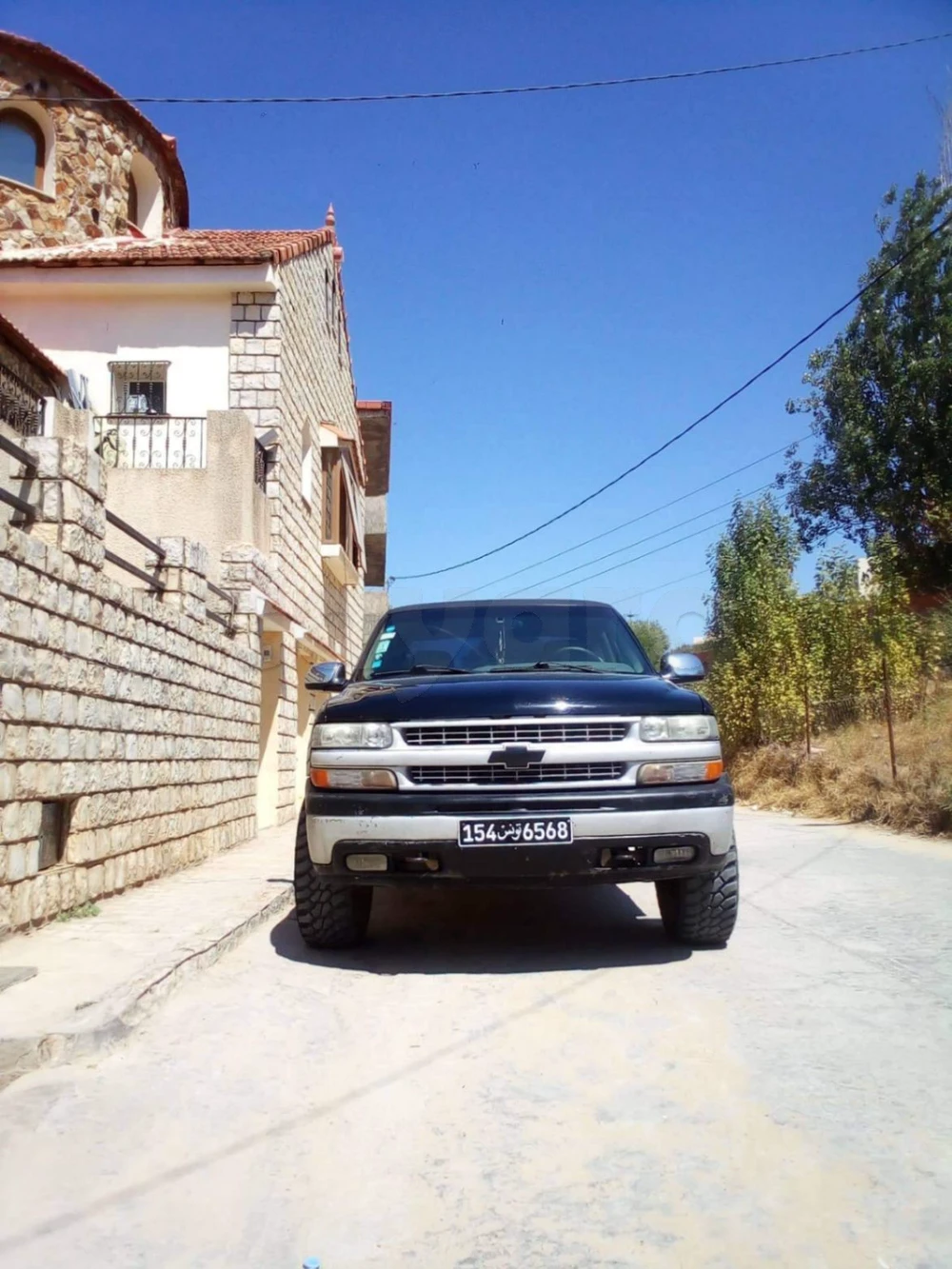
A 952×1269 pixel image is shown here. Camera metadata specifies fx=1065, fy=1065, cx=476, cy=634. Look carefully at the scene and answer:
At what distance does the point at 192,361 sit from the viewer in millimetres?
13180

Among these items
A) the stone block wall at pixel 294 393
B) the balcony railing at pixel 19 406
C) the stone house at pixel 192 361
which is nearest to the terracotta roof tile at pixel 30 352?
the stone house at pixel 192 361

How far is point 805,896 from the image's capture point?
7.05 metres

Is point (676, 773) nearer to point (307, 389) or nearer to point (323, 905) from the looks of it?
point (323, 905)

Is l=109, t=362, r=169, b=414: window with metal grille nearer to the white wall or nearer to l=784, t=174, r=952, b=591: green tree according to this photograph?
the white wall

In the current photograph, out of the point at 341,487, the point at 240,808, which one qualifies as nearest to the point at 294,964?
the point at 240,808

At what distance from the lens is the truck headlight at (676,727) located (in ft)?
16.0

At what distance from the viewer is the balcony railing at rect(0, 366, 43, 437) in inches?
439

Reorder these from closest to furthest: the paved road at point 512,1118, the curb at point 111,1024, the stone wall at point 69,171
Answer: the paved road at point 512,1118 < the curb at point 111,1024 < the stone wall at point 69,171

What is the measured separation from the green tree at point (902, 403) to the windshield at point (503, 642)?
1673cm

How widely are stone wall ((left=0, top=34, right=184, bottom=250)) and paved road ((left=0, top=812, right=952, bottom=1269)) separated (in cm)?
1480

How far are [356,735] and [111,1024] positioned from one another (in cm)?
159

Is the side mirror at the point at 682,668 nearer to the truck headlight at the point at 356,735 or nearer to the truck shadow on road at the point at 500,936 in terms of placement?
the truck shadow on road at the point at 500,936

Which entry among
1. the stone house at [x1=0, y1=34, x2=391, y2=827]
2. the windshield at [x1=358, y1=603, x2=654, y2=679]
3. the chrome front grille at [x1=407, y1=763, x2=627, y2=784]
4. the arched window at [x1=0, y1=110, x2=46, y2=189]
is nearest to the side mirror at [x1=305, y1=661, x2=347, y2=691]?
the windshield at [x1=358, y1=603, x2=654, y2=679]

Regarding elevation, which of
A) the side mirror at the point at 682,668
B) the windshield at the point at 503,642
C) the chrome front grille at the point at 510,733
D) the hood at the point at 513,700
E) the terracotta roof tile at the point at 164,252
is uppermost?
the terracotta roof tile at the point at 164,252
